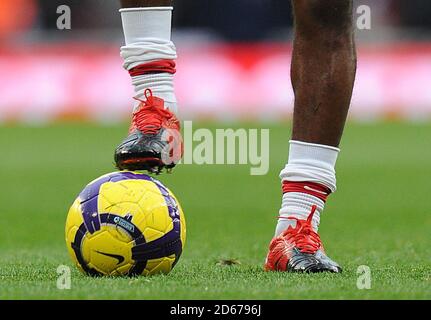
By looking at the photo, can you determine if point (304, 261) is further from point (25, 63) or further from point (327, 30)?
point (25, 63)

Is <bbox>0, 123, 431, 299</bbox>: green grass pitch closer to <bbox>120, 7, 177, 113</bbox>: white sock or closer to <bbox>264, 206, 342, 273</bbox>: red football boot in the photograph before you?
<bbox>264, 206, 342, 273</bbox>: red football boot

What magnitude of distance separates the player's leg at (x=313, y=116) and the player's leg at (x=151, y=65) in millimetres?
511

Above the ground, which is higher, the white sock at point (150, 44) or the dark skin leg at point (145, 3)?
the dark skin leg at point (145, 3)

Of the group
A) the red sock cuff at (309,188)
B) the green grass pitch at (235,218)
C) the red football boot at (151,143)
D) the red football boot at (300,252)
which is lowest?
the green grass pitch at (235,218)

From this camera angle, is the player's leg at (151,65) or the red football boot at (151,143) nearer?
the red football boot at (151,143)

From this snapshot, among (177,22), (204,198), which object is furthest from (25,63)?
(204,198)

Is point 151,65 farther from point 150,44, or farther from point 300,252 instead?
point 300,252

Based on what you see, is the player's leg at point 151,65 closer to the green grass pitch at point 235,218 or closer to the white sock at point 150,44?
the white sock at point 150,44

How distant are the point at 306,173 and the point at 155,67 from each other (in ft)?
2.62

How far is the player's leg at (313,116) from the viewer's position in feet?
15.2

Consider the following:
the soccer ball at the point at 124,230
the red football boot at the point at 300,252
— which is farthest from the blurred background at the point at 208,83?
the soccer ball at the point at 124,230

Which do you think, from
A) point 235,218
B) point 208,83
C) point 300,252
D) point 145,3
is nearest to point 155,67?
point 145,3

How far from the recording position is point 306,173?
15.4 feet
